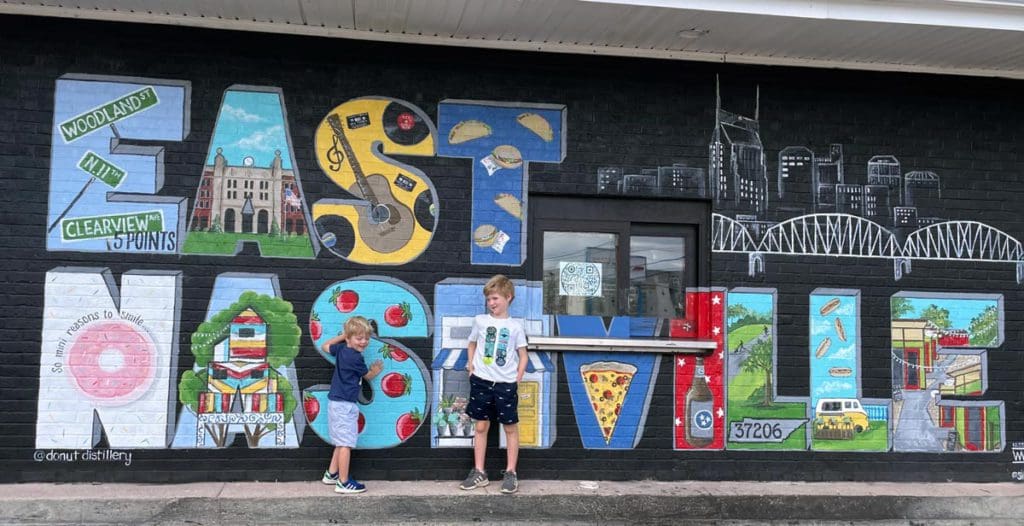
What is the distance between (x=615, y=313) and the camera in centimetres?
688

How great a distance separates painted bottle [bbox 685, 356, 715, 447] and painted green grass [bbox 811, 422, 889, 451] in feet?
3.10

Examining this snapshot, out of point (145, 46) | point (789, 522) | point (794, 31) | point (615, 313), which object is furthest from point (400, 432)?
point (794, 31)

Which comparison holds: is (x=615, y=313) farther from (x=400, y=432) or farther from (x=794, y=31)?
(x=794, y=31)

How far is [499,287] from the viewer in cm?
628

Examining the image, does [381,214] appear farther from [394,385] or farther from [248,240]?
[394,385]

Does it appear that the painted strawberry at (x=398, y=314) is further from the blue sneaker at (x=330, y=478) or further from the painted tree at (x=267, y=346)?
the blue sneaker at (x=330, y=478)

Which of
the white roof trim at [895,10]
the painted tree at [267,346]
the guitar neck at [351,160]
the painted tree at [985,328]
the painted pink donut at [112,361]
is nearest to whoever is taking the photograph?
the white roof trim at [895,10]

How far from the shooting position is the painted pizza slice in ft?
21.9

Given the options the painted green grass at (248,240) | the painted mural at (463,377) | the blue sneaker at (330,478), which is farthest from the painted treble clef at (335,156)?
the blue sneaker at (330,478)

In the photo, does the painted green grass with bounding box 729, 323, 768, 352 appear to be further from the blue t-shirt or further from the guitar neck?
the guitar neck

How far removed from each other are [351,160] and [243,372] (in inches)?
76.7

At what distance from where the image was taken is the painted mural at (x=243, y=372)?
630cm

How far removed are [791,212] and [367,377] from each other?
3974 mm

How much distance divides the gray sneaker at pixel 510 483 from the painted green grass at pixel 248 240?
2.39 meters
